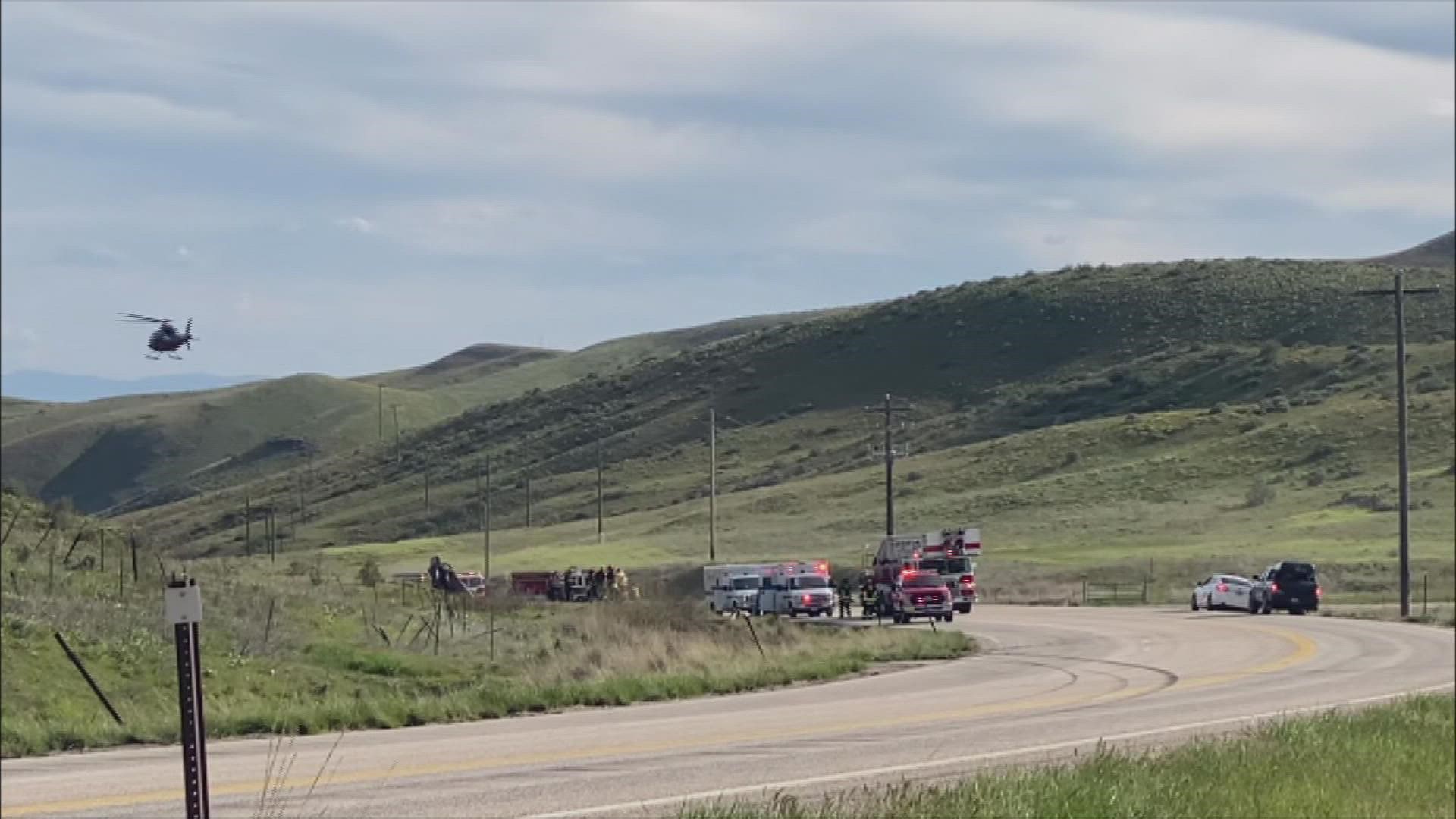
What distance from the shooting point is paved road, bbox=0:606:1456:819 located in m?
14.1

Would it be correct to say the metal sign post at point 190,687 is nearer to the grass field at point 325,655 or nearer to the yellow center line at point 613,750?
the yellow center line at point 613,750

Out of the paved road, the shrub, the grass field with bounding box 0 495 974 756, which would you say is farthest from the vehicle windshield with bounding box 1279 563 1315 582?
the shrub

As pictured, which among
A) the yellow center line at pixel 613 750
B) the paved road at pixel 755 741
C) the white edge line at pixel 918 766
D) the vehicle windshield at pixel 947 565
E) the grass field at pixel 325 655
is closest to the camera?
the white edge line at pixel 918 766

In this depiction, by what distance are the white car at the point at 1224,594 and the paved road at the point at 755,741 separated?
21.1 metres

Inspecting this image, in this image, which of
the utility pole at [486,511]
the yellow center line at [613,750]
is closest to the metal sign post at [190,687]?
the yellow center line at [613,750]

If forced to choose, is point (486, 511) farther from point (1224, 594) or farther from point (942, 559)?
point (1224, 594)

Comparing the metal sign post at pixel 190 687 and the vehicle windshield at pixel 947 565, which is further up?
the metal sign post at pixel 190 687

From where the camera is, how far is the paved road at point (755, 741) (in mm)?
14109

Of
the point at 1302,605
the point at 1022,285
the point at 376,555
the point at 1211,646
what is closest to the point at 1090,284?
the point at 1022,285

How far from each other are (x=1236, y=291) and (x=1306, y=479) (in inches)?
2295

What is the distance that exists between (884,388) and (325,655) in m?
112

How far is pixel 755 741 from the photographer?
18516 millimetres

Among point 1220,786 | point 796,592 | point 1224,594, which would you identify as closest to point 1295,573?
point 1224,594

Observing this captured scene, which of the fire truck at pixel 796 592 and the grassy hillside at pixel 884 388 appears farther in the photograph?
the grassy hillside at pixel 884 388
